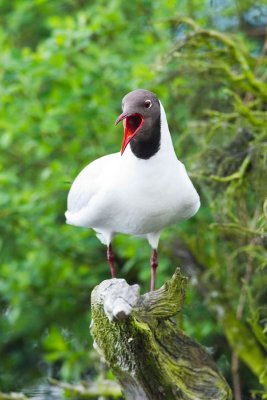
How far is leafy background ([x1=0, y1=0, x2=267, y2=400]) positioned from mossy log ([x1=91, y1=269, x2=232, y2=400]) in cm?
160

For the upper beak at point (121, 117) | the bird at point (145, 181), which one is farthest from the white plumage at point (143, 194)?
the upper beak at point (121, 117)

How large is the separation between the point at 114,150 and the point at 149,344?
4.83m

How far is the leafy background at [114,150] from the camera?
279 inches

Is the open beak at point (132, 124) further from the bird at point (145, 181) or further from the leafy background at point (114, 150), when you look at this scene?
the leafy background at point (114, 150)

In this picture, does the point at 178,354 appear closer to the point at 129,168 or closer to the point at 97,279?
the point at 129,168

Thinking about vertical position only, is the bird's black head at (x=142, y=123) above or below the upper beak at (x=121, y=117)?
below

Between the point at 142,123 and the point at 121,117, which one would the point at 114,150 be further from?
the point at 121,117

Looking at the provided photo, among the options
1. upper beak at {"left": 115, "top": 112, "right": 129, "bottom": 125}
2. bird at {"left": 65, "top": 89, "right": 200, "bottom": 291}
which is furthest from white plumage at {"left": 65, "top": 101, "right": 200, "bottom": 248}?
upper beak at {"left": 115, "top": 112, "right": 129, "bottom": 125}

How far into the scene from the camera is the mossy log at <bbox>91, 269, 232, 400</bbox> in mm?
4320

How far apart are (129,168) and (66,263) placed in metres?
5.25

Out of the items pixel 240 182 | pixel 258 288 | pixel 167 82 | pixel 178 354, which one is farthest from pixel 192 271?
pixel 178 354

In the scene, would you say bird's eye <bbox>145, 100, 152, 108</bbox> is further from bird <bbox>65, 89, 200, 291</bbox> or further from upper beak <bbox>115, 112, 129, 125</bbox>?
upper beak <bbox>115, 112, 129, 125</bbox>

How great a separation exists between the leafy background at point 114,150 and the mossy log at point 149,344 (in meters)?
1.60

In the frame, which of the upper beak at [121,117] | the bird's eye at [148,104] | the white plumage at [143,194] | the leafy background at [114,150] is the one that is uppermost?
the upper beak at [121,117]
